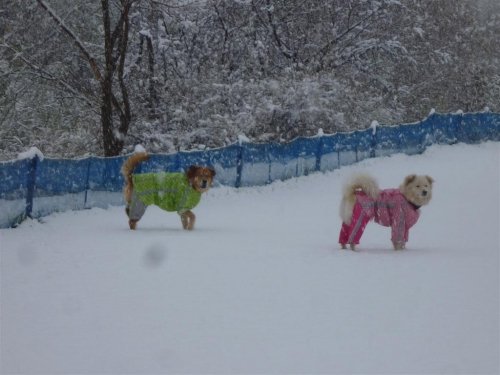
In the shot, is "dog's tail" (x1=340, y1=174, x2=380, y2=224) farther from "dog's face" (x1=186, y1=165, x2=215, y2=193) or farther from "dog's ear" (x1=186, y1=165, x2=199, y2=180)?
"dog's ear" (x1=186, y1=165, x2=199, y2=180)

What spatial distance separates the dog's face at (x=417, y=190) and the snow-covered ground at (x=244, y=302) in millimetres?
773

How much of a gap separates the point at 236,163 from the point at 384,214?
9.97 meters

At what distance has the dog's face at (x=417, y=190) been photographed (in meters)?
9.18

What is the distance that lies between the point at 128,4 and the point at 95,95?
14.6ft

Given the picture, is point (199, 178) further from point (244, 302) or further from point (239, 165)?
point (239, 165)

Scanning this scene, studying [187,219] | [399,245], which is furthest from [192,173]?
[399,245]

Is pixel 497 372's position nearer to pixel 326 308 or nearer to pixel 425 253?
pixel 326 308

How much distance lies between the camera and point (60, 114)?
28734mm

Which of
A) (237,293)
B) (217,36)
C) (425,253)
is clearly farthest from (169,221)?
(217,36)

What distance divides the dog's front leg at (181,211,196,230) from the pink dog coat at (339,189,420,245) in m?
3.27

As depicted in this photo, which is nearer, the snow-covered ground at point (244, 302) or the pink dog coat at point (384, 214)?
the snow-covered ground at point (244, 302)

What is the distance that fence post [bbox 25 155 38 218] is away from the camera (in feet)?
40.2

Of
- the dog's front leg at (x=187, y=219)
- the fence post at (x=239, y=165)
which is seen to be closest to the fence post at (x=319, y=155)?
the fence post at (x=239, y=165)

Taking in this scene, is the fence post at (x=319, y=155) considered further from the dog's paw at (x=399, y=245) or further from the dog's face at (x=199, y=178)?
the dog's paw at (x=399, y=245)
